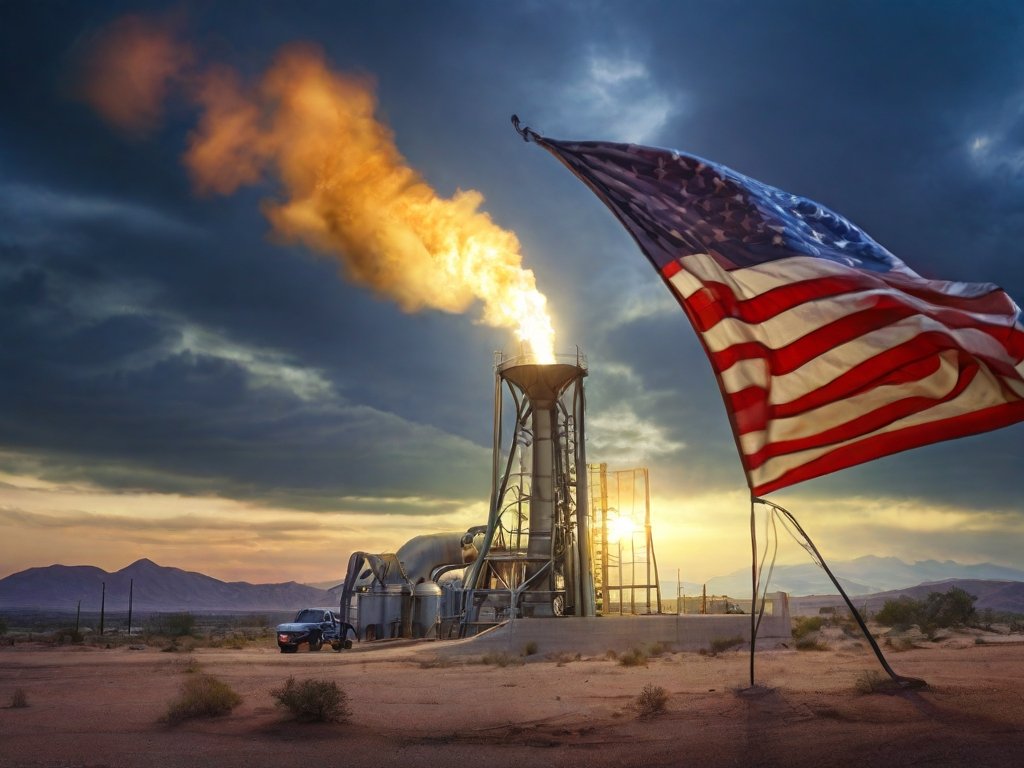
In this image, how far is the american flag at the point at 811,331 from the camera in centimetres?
1166

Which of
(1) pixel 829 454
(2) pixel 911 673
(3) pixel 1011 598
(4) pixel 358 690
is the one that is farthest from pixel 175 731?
(3) pixel 1011 598

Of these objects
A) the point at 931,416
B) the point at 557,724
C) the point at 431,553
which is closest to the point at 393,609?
the point at 431,553

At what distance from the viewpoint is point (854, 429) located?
12367 millimetres

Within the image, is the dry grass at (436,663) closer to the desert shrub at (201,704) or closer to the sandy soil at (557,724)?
the sandy soil at (557,724)

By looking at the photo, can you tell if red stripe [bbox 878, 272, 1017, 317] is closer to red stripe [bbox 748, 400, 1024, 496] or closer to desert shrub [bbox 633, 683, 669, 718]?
red stripe [bbox 748, 400, 1024, 496]

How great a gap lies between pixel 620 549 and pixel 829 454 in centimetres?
3289

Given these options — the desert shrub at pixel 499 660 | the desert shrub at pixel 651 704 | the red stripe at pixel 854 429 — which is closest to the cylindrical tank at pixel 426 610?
the desert shrub at pixel 499 660

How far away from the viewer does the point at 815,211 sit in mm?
13570

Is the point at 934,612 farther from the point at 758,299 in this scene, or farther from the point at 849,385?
the point at 758,299

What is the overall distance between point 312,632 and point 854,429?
100ft

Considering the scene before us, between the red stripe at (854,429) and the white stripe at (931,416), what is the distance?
65 millimetres

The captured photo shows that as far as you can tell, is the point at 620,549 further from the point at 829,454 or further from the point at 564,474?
the point at 829,454

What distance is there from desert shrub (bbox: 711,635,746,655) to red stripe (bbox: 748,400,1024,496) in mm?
22406

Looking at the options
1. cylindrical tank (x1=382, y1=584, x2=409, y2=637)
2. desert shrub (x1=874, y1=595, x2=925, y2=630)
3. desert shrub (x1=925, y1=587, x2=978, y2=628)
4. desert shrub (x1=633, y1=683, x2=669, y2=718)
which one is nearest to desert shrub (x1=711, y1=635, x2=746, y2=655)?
cylindrical tank (x1=382, y1=584, x2=409, y2=637)
